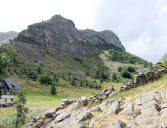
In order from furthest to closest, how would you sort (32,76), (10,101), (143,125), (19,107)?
(32,76) < (10,101) < (19,107) < (143,125)

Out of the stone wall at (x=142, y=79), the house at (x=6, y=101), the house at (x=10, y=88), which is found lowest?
the house at (x=6, y=101)

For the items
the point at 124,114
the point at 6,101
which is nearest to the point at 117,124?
the point at 124,114

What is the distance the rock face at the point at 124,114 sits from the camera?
23.4m

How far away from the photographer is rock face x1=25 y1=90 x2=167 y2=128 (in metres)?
23.4

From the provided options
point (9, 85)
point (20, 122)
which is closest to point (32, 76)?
point (9, 85)

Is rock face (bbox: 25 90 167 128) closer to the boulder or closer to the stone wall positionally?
the boulder

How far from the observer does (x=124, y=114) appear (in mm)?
26156

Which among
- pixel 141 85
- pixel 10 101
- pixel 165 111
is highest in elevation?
pixel 141 85

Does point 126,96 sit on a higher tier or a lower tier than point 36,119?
higher

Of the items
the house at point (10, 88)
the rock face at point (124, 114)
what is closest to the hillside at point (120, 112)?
the rock face at point (124, 114)

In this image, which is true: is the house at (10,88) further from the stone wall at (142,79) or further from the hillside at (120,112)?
the stone wall at (142,79)

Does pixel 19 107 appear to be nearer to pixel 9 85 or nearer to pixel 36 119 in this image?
pixel 36 119

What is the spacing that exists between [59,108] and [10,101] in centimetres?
7477

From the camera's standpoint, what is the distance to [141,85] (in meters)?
36.1
